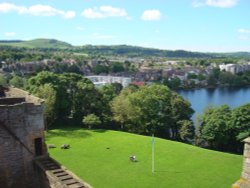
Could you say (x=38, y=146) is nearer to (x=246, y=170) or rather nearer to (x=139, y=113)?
(x=246, y=170)

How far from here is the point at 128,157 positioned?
30.3m

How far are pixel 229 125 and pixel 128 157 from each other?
59.0 ft

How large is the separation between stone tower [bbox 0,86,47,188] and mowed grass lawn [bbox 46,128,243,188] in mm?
8970

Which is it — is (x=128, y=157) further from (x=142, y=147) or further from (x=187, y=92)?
(x=187, y=92)

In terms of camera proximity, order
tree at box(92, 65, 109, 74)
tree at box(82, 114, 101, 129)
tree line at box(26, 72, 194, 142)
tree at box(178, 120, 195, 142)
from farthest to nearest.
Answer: tree at box(92, 65, 109, 74) → tree line at box(26, 72, 194, 142) → tree at box(178, 120, 195, 142) → tree at box(82, 114, 101, 129)

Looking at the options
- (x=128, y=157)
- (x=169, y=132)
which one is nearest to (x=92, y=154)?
(x=128, y=157)

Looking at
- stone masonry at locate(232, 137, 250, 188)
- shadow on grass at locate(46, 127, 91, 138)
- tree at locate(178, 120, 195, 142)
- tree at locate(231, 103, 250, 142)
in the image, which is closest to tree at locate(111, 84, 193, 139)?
tree at locate(178, 120, 195, 142)

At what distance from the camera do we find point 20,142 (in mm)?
15281

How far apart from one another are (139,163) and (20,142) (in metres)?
15.7

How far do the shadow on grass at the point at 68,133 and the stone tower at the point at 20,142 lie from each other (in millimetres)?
21650

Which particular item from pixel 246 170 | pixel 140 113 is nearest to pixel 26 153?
pixel 246 170

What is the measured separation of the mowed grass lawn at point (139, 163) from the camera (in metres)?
24.8

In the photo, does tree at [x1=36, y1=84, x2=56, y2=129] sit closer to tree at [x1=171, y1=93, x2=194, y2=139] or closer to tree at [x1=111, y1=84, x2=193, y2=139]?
tree at [x1=111, y1=84, x2=193, y2=139]

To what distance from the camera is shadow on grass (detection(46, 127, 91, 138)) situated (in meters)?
37.8
